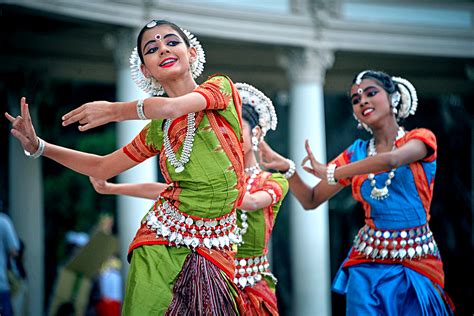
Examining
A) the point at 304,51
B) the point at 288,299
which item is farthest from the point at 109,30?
the point at 288,299

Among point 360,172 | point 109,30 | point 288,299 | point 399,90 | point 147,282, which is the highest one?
point 109,30

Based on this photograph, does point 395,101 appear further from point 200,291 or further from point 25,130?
point 25,130

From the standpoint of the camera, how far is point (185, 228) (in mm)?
3508

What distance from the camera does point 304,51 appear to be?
10.6 m

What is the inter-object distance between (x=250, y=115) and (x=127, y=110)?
1584mm

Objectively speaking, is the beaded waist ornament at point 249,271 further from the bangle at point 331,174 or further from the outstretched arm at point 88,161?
the outstretched arm at point 88,161

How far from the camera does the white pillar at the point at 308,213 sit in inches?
415

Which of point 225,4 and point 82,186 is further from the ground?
point 225,4

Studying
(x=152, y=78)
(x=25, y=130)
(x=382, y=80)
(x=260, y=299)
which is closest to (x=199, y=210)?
(x=152, y=78)

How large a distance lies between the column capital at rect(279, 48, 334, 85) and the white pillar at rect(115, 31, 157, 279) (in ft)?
7.51

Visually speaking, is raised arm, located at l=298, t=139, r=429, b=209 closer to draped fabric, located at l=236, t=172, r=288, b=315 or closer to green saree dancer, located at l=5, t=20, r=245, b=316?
draped fabric, located at l=236, t=172, r=288, b=315

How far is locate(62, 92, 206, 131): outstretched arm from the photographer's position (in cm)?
317

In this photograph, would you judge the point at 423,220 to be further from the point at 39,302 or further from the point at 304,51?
the point at 39,302

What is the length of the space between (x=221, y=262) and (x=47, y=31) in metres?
7.80
